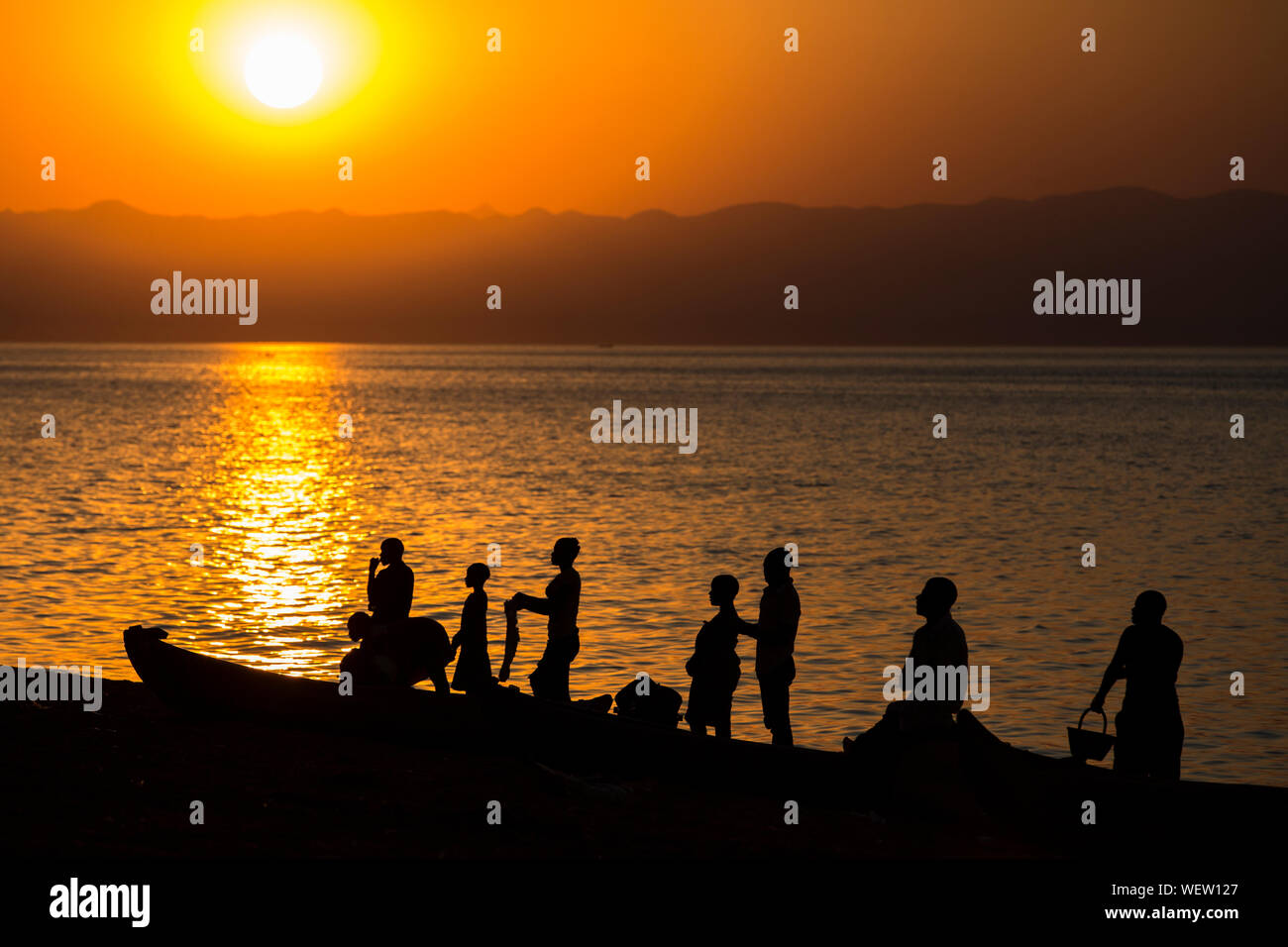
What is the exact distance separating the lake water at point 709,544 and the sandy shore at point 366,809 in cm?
530

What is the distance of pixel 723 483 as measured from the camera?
56406 mm

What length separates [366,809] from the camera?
1152 centimetres

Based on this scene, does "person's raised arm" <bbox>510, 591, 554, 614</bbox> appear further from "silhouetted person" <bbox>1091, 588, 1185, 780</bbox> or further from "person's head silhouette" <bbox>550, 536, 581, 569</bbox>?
"silhouetted person" <bbox>1091, 588, 1185, 780</bbox>

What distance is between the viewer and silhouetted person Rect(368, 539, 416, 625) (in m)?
13.7

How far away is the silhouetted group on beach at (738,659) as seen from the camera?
36.1 ft

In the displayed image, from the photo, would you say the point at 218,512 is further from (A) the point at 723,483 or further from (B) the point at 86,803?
(B) the point at 86,803

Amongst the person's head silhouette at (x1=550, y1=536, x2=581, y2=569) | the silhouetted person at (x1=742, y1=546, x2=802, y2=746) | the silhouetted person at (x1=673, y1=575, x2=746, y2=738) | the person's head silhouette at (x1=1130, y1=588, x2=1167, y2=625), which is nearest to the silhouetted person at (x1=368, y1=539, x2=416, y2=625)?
the person's head silhouette at (x1=550, y1=536, x2=581, y2=569)

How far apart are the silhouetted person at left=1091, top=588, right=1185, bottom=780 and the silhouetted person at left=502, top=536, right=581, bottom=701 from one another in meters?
4.95

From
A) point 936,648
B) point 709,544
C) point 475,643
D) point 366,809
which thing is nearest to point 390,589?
point 475,643

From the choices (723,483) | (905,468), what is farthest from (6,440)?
(905,468)
